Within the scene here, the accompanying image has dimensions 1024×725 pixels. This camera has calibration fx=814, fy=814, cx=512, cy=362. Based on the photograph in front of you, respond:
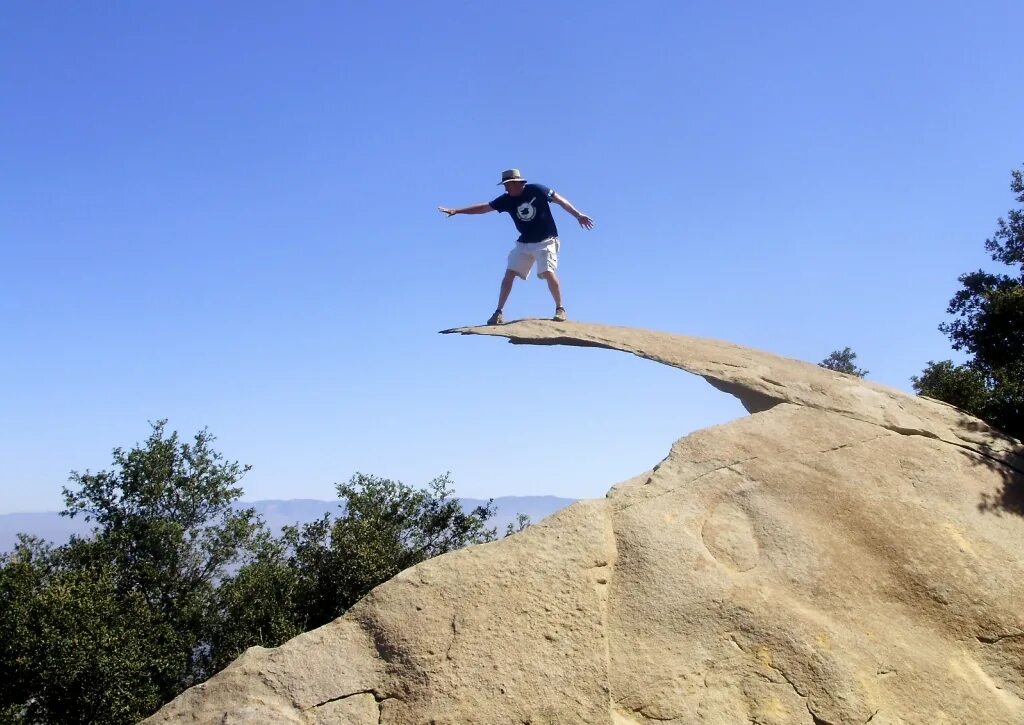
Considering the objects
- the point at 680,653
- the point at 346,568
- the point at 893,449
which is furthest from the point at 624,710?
the point at 346,568

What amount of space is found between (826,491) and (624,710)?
12.4ft

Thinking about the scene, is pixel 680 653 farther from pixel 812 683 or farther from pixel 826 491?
pixel 826 491

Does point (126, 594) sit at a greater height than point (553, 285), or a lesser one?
lesser

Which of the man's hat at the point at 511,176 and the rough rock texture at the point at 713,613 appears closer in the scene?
the rough rock texture at the point at 713,613

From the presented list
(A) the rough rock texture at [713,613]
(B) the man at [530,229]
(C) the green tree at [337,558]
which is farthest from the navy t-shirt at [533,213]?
(C) the green tree at [337,558]

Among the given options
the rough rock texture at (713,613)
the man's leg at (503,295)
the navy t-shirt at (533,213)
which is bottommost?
the rough rock texture at (713,613)

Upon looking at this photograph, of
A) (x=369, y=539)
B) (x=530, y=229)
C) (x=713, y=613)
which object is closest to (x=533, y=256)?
(x=530, y=229)

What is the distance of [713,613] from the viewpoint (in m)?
7.92

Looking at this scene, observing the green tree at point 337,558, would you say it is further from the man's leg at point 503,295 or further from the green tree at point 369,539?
the man's leg at point 503,295

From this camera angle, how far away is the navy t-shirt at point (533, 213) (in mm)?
12742

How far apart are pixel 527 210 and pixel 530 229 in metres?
0.30

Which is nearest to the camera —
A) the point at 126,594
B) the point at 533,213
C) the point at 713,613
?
the point at 713,613

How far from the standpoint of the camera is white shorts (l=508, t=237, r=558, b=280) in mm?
12656

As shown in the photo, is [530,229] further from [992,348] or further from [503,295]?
[992,348]
